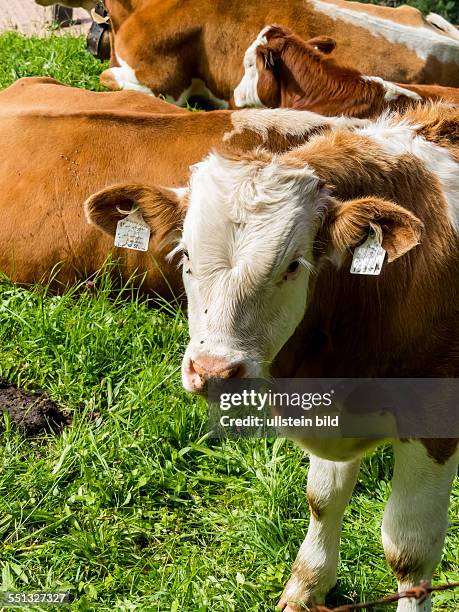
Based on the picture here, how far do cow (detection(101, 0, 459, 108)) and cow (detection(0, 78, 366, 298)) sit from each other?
2.87 meters

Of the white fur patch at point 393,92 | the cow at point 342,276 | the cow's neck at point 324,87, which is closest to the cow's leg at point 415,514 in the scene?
the cow at point 342,276

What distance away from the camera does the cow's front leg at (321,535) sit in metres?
3.45

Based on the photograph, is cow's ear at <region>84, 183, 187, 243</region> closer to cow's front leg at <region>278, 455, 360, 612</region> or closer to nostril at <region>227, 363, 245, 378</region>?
nostril at <region>227, 363, 245, 378</region>

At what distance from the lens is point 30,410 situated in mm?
4172

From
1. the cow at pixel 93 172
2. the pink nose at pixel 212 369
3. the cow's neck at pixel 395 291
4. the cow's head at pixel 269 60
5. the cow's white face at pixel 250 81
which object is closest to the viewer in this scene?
the pink nose at pixel 212 369

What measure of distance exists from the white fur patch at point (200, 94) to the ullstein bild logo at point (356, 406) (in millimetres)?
5595

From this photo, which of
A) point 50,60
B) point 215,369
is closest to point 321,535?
point 215,369

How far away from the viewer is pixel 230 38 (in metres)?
8.06

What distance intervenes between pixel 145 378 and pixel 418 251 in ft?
6.26

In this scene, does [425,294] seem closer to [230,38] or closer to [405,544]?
[405,544]

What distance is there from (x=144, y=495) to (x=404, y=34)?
572 cm

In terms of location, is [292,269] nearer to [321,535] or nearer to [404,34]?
[321,535]

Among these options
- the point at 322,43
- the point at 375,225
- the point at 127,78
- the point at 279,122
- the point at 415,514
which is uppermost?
the point at 375,225

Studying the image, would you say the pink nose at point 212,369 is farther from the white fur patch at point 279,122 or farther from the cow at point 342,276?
the white fur patch at point 279,122
